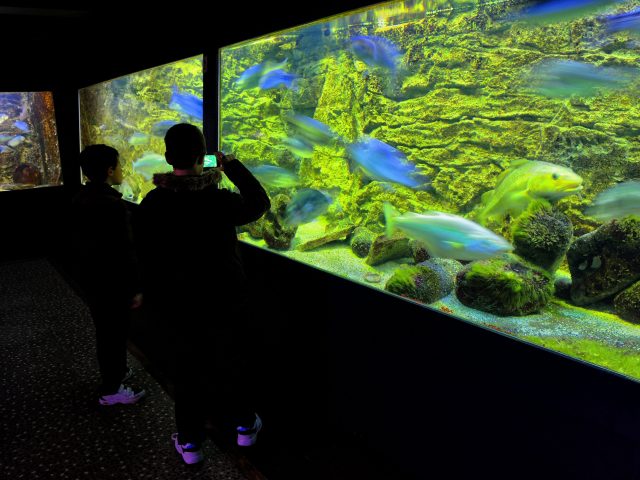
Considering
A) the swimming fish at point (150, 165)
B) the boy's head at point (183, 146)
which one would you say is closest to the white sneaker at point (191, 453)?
the boy's head at point (183, 146)

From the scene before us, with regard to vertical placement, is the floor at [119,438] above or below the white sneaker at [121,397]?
below

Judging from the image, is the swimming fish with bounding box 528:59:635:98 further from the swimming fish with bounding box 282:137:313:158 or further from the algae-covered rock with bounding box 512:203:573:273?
the swimming fish with bounding box 282:137:313:158

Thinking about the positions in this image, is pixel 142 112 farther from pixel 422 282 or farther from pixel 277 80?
pixel 422 282

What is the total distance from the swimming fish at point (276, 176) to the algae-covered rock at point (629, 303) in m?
1.88

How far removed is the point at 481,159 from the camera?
6.11ft

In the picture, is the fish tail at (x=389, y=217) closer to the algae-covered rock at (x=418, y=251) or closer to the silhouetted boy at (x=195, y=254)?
the algae-covered rock at (x=418, y=251)

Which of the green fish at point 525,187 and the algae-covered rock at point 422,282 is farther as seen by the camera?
the algae-covered rock at point 422,282

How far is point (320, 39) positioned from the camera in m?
2.47

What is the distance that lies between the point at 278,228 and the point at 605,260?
1.89 meters

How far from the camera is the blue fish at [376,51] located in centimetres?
215

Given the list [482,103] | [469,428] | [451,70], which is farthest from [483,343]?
[451,70]

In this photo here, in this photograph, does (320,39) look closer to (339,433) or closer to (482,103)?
(482,103)

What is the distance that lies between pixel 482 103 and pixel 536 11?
1.18 feet

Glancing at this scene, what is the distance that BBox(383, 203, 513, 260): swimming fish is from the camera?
6.04 feet
